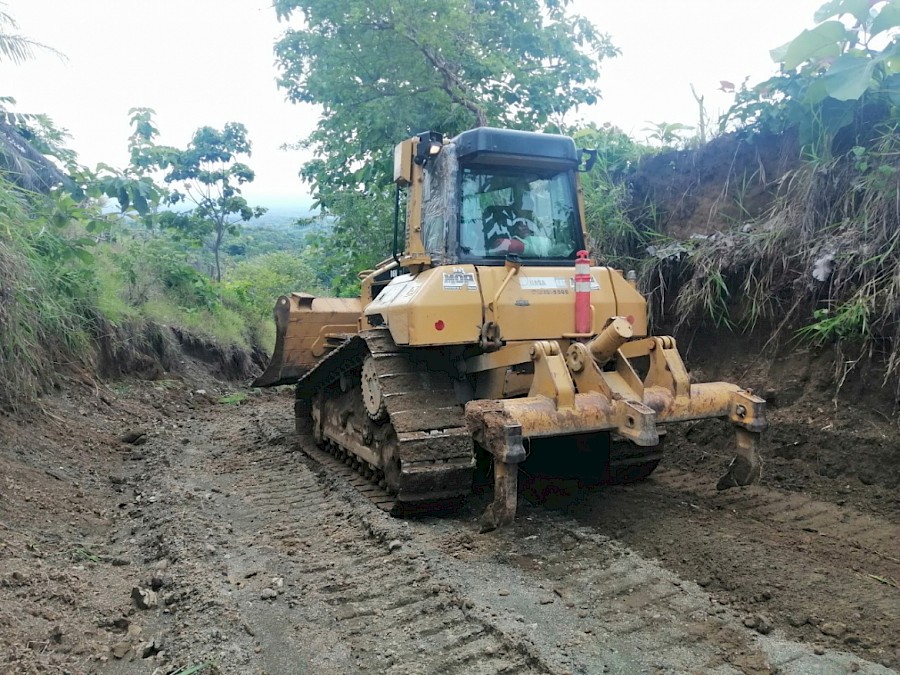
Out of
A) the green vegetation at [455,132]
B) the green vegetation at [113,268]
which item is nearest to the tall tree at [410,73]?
the green vegetation at [455,132]

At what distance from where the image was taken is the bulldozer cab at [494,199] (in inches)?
177

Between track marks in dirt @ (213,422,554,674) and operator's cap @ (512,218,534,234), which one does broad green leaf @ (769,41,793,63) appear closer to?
operator's cap @ (512,218,534,234)

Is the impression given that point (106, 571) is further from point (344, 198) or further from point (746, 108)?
point (344, 198)

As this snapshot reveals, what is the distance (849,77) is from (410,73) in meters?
6.06

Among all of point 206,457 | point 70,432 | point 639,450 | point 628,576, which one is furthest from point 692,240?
point 70,432

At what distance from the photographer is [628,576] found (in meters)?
3.21

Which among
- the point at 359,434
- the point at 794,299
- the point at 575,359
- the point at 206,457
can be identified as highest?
the point at 794,299

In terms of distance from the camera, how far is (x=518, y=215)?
4.72 metres

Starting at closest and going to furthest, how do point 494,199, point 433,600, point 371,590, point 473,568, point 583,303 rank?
point 433,600, point 371,590, point 473,568, point 583,303, point 494,199

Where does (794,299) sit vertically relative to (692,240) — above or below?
below

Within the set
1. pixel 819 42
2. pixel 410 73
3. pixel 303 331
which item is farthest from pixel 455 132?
pixel 819 42

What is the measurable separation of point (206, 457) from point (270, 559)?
10.1 ft

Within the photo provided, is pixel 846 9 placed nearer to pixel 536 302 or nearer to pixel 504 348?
pixel 536 302

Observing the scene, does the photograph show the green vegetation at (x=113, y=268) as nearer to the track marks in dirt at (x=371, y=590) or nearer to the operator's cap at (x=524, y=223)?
the track marks in dirt at (x=371, y=590)
